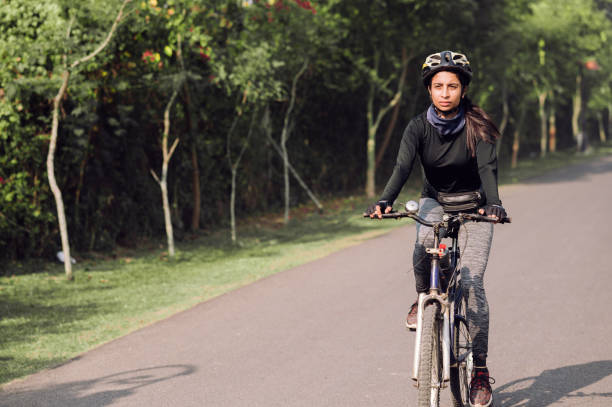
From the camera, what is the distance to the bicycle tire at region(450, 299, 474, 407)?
4594 mm

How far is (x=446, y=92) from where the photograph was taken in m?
4.50

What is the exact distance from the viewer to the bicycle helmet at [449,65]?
445cm

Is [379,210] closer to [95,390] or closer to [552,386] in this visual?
[552,386]

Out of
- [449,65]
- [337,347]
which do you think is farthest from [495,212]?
[337,347]

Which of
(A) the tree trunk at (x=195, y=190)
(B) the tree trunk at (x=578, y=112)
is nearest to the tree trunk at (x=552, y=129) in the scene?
(B) the tree trunk at (x=578, y=112)

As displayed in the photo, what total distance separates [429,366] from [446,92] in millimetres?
1561

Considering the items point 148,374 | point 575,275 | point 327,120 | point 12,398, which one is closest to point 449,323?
point 148,374

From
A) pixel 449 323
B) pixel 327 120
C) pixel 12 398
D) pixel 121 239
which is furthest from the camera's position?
pixel 327 120

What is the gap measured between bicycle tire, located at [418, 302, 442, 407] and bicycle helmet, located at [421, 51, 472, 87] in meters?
1.38

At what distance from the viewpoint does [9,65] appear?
940 centimetres

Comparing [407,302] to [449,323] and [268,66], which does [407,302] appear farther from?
[268,66]

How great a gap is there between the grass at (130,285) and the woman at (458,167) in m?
3.43

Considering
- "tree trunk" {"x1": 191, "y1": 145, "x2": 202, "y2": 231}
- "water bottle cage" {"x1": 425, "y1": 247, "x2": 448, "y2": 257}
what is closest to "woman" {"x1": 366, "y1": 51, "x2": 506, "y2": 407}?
"water bottle cage" {"x1": 425, "y1": 247, "x2": 448, "y2": 257}

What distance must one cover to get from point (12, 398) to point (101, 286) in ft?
14.6
